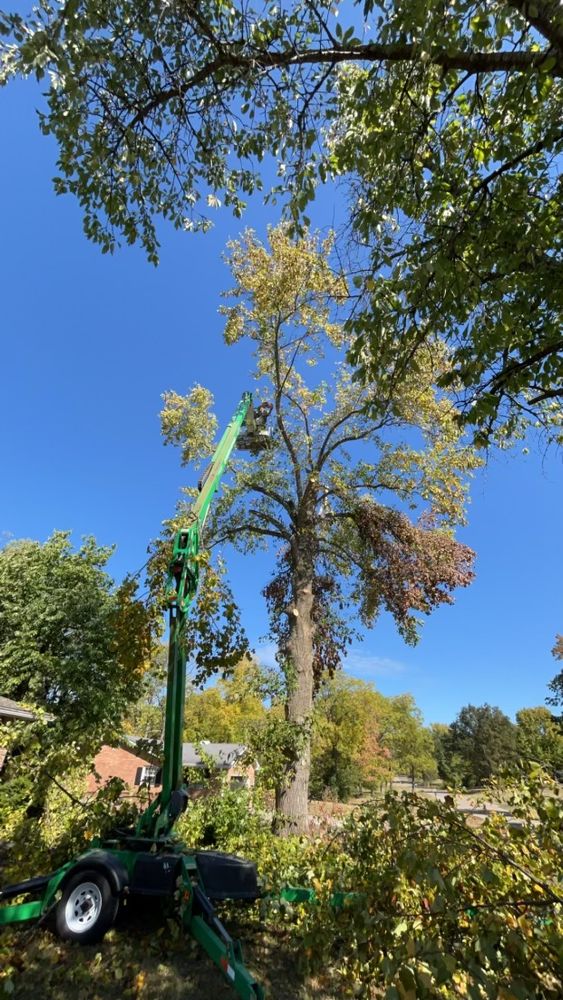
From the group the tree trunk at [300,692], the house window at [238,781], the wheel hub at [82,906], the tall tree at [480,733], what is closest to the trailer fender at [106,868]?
the wheel hub at [82,906]

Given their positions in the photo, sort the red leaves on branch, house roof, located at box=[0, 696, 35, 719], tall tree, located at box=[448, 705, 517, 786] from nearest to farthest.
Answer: the red leaves on branch → house roof, located at box=[0, 696, 35, 719] → tall tree, located at box=[448, 705, 517, 786]

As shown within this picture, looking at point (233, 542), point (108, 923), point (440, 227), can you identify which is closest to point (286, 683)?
point (233, 542)

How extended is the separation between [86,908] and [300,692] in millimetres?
5533

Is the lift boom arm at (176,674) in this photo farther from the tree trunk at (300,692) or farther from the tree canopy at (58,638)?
the tree canopy at (58,638)

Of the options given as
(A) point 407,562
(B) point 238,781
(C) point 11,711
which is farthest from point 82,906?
(C) point 11,711

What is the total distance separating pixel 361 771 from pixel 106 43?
126ft

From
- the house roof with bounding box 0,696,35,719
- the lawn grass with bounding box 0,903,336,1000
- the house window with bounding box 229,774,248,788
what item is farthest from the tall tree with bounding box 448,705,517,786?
the lawn grass with bounding box 0,903,336,1000

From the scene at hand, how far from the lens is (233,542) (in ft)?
40.9

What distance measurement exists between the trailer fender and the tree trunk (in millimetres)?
3795

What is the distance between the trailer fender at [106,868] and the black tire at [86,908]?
3 centimetres

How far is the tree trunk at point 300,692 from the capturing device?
848 centimetres

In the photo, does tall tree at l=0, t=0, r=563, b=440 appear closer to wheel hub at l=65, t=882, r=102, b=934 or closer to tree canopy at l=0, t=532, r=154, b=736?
wheel hub at l=65, t=882, r=102, b=934

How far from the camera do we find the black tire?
4.21 m

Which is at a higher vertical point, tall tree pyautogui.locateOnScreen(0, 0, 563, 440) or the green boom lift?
tall tree pyautogui.locateOnScreen(0, 0, 563, 440)
